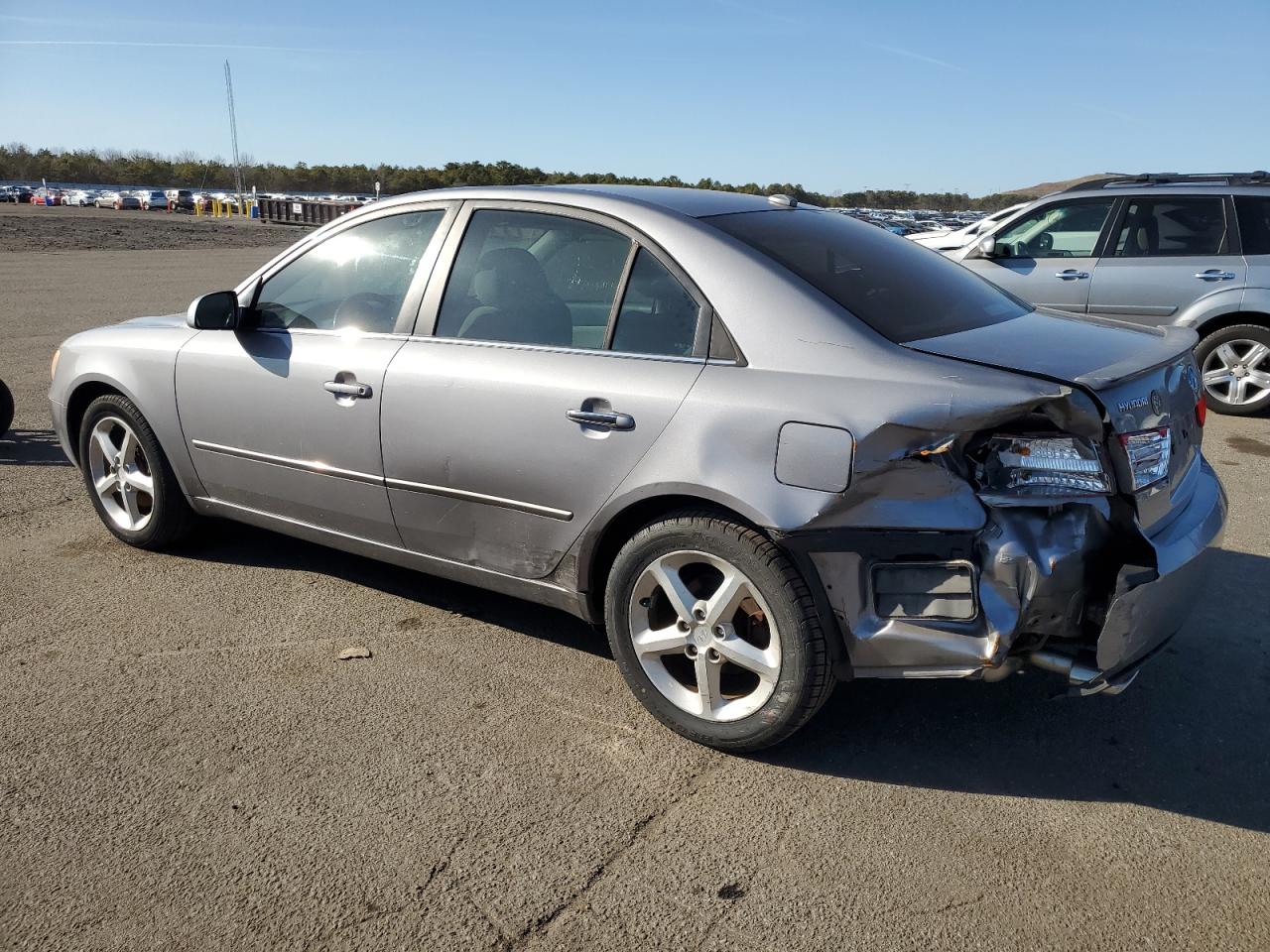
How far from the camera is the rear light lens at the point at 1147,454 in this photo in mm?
2863

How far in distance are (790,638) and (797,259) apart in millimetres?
1219

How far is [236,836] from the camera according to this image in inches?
110

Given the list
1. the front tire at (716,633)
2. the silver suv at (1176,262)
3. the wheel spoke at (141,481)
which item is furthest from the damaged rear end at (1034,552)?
the silver suv at (1176,262)

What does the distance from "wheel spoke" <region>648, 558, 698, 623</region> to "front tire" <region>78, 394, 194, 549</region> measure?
2667 millimetres

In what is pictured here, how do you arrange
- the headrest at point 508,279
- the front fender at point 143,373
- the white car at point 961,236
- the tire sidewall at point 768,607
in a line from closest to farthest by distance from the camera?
the tire sidewall at point 768,607 → the headrest at point 508,279 → the front fender at point 143,373 → the white car at point 961,236

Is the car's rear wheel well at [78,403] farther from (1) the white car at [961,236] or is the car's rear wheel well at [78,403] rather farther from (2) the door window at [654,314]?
(1) the white car at [961,236]

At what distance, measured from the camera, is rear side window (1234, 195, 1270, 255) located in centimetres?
809

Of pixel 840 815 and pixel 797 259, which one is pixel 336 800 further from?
pixel 797 259

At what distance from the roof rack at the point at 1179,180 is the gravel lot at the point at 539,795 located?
5088 millimetres

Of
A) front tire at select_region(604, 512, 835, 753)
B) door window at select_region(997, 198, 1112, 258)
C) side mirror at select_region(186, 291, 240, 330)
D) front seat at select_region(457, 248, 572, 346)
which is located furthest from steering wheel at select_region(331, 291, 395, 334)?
door window at select_region(997, 198, 1112, 258)

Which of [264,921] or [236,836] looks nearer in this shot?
[264,921]

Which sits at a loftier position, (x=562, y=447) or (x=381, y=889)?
(x=562, y=447)

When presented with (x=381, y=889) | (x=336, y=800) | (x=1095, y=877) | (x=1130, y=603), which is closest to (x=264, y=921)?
(x=381, y=889)

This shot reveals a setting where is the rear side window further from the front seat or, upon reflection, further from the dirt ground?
the dirt ground
